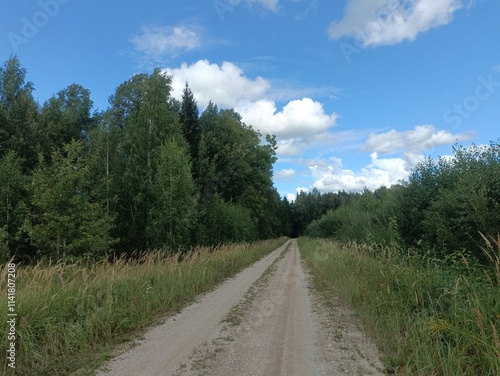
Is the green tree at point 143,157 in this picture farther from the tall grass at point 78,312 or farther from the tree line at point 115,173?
the tall grass at point 78,312

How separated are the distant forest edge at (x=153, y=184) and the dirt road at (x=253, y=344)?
276 centimetres

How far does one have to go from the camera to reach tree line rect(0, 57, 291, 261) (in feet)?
54.8

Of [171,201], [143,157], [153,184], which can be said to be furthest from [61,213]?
[143,157]

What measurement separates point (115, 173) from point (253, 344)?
981 inches

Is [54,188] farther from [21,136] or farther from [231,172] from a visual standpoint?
[231,172]

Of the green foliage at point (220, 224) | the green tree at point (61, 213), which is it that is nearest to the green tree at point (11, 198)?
the green tree at point (61, 213)

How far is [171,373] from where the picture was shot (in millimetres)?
4613

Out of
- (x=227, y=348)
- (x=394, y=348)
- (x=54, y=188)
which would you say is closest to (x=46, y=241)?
(x=54, y=188)

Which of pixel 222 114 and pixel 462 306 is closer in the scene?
pixel 462 306

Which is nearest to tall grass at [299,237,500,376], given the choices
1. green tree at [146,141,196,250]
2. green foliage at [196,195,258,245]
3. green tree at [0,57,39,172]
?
green tree at [146,141,196,250]

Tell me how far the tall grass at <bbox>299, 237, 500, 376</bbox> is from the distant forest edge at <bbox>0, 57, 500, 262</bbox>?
832 mm

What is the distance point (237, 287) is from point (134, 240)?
16689 mm

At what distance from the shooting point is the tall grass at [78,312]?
491 cm

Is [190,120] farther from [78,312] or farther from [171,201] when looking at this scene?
[78,312]
